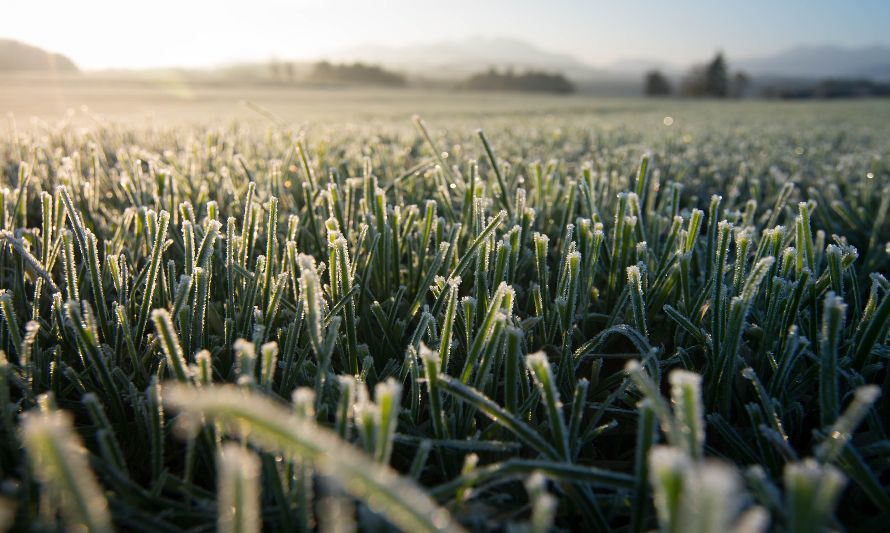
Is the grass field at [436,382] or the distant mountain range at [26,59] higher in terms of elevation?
the distant mountain range at [26,59]

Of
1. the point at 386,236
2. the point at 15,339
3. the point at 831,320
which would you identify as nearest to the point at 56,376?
the point at 15,339

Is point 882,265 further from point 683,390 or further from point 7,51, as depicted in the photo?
point 7,51

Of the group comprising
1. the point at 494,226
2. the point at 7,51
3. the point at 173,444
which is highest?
the point at 7,51

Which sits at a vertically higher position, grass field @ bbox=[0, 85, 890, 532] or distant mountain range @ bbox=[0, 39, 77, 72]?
distant mountain range @ bbox=[0, 39, 77, 72]

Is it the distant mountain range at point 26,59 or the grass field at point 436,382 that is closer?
the grass field at point 436,382

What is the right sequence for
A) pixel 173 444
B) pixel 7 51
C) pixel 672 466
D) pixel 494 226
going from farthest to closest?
pixel 7 51 < pixel 494 226 < pixel 173 444 < pixel 672 466

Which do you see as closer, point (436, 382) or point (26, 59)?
point (436, 382)

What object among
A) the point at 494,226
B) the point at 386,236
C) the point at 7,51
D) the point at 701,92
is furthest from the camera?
the point at 701,92

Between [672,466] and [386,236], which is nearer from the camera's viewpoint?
[672,466]

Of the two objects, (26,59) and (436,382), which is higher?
(26,59)

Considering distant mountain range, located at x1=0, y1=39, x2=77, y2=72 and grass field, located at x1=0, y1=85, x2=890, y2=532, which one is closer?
grass field, located at x1=0, y1=85, x2=890, y2=532

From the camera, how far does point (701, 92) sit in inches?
1672

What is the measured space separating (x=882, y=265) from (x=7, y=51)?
3215 centimetres

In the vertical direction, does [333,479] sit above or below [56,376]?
above
